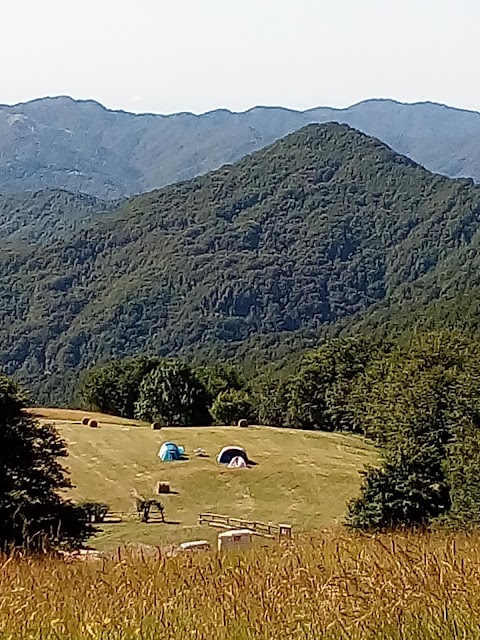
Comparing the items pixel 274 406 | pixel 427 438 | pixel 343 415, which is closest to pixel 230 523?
pixel 427 438

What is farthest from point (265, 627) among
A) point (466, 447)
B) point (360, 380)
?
point (360, 380)

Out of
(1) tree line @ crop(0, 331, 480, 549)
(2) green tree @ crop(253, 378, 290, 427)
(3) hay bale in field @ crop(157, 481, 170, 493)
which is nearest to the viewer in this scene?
(1) tree line @ crop(0, 331, 480, 549)

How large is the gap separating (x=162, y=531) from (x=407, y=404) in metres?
18.5

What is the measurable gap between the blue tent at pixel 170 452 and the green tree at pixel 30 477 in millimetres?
30593

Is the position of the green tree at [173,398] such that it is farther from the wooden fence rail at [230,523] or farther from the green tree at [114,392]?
the wooden fence rail at [230,523]

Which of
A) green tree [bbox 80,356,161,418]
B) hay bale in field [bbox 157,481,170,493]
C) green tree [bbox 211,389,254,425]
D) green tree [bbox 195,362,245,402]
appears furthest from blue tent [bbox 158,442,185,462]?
green tree [bbox 80,356,161,418]

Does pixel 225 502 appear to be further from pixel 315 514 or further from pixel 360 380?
pixel 360 380

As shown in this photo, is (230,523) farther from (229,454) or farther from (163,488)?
(229,454)

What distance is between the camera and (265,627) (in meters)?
4.23

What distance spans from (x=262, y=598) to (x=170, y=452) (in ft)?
151

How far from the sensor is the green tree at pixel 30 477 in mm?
15734

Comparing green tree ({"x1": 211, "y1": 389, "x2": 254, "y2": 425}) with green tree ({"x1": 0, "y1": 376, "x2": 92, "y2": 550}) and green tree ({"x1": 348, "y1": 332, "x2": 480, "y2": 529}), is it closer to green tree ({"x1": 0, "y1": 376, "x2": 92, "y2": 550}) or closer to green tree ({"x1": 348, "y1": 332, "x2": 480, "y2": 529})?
green tree ({"x1": 348, "y1": 332, "x2": 480, "y2": 529})

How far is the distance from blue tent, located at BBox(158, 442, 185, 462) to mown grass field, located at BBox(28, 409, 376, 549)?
0.51m

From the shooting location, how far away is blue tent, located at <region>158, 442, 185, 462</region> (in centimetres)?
4966
